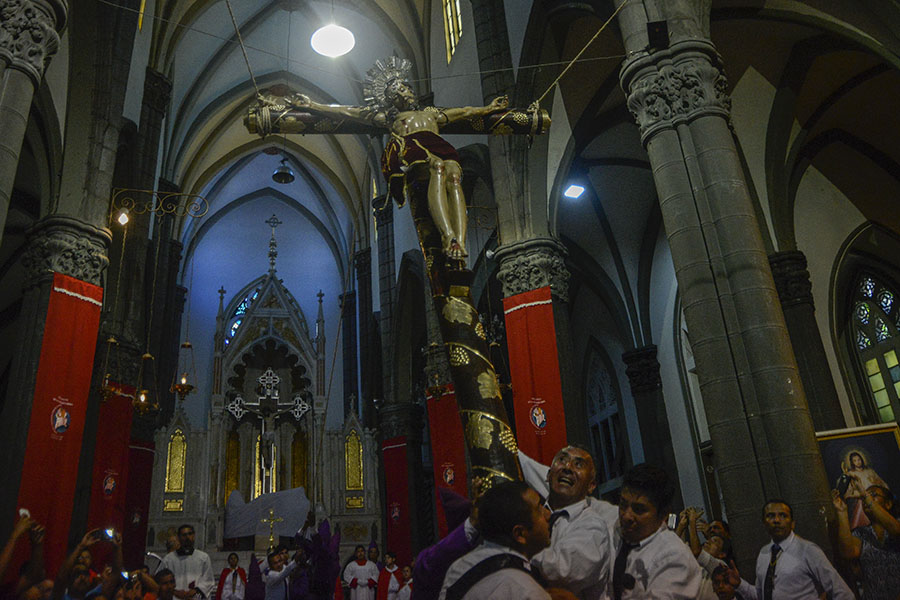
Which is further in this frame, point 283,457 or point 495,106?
point 283,457

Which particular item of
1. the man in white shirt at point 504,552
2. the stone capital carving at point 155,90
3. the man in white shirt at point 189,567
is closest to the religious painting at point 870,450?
the man in white shirt at point 504,552

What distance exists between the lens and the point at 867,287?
13922 mm

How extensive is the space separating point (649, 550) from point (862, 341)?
12984 millimetres

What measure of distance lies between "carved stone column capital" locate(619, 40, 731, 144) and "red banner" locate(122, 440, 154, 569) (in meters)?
9.53

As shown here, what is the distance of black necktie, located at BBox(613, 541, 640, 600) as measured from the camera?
2.73m

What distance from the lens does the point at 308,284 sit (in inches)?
1003

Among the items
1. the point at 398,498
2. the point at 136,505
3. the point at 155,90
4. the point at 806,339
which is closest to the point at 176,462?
the point at 136,505

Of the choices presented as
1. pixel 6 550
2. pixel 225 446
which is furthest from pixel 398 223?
pixel 6 550

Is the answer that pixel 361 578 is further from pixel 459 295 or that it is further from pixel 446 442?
pixel 459 295

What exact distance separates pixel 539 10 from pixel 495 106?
226 inches

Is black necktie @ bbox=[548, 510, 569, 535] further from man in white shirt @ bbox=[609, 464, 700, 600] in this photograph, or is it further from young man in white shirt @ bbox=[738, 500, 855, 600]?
young man in white shirt @ bbox=[738, 500, 855, 600]

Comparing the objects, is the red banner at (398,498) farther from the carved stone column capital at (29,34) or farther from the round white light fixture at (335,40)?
the carved stone column capital at (29,34)

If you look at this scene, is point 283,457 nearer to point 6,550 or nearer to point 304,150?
point 304,150

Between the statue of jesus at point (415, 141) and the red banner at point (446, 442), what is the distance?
680 cm
